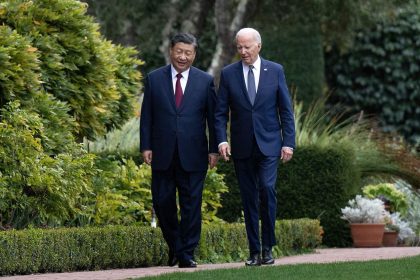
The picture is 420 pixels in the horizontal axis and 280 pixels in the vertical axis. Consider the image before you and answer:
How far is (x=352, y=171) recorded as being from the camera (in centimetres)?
1500

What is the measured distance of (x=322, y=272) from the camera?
8.91m

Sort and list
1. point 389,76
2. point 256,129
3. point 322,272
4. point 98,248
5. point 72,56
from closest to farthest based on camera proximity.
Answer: point 322,272 → point 256,129 → point 98,248 → point 72,56 → point 389,76

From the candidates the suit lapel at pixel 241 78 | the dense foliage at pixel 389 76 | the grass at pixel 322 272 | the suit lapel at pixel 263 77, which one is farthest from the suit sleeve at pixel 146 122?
the dense foliage at pixel 389 76

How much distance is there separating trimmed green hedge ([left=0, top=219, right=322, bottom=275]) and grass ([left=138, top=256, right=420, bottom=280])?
140 cm

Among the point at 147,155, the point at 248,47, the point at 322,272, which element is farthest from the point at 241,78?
the point at 322,272

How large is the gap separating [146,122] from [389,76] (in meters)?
17.3

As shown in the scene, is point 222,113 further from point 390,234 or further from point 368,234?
point 390,234

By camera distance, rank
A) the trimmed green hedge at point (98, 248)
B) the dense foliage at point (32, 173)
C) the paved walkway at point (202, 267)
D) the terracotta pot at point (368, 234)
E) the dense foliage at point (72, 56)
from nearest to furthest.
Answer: the paved walkway at point (202, 267) → the trimmed green hedge at point (98, 248) → the dense foliage at point (32, 173) → the dense foliage at point (72, 56) → the terracotta pot at point (368, 234)

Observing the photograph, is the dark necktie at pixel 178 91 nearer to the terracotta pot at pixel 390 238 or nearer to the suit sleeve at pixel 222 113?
the suit sleeve at pixel 222 113

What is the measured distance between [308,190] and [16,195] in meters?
5.42

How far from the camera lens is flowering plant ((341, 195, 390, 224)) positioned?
1431 cm

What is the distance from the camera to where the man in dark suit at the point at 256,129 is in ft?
32.2

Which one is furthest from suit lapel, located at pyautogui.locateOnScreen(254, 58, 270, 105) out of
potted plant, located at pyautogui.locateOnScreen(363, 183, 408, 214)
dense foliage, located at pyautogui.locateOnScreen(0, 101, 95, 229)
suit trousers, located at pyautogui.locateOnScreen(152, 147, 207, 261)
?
potted plant, located at pyautogui.locateOnScreen(363, 183, 408, 214)

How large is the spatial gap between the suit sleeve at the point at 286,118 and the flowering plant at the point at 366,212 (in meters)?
4.65
